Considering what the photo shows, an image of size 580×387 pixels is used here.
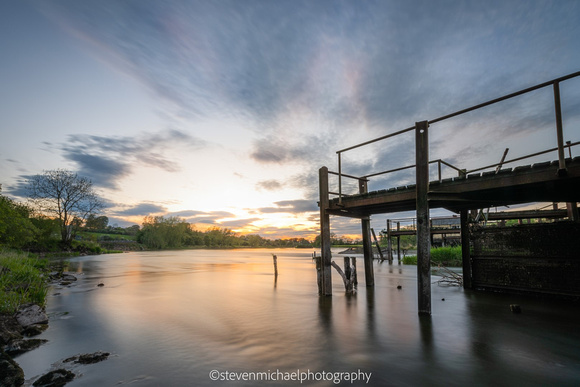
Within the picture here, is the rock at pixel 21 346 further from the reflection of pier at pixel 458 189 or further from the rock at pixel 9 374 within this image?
the reflection of pier at pixel 458 189

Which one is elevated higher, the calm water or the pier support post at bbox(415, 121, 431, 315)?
the pier support post at bbox(415, 121, 431, 315)

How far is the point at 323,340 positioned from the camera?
7.62 metres

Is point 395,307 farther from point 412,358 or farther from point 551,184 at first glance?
point 551,184

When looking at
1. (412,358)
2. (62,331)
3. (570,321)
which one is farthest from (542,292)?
(62,331)

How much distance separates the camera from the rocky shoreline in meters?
5.00

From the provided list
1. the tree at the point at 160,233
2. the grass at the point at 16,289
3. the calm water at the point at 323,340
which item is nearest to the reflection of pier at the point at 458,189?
the calm water at the point at 323,340

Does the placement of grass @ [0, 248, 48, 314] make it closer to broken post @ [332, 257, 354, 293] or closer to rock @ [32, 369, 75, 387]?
rock @ [32, 369, 75, 387]

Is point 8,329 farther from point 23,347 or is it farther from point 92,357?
point 92,357

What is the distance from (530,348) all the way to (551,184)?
14.1 ft

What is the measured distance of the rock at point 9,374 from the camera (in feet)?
15.8

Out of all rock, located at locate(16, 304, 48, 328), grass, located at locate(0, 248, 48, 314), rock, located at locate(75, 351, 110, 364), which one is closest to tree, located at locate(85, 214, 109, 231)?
grass, located at locate(0, 248, 48, 314)

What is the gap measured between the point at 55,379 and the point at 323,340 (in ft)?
19.2

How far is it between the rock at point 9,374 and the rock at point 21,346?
1870 millimetres

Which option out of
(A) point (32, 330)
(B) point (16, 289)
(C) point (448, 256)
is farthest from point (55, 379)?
(C) point (448, 256)
